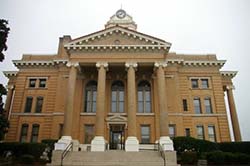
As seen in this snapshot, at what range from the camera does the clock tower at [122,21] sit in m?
43.9

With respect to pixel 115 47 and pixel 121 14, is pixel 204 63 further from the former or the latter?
pixel 121 14

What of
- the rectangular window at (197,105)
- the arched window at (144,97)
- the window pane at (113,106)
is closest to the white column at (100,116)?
the window pane at (113,106)

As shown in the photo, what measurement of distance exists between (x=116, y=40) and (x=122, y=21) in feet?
63.1

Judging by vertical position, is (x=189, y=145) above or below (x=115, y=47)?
below

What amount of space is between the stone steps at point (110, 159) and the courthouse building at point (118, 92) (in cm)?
276

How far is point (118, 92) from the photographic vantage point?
2914 cm

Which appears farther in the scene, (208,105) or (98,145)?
(208,105)

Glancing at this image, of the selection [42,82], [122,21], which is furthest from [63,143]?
[122,21]

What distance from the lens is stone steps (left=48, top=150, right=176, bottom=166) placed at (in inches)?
713

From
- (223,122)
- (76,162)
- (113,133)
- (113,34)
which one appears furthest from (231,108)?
(76,162)

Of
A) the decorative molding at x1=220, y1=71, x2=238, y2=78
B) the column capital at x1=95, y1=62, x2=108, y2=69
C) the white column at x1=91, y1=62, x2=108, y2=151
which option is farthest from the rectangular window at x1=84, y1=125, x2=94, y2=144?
the decorative molding at x1=220, y1=71, x2=238, y2=78

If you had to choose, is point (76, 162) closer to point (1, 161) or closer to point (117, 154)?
point (117, 154)

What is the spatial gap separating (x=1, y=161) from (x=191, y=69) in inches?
946

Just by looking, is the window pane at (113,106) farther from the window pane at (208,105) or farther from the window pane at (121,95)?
the window pane at (208,105)
